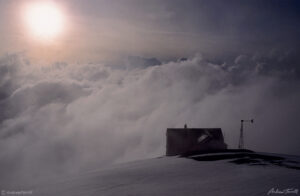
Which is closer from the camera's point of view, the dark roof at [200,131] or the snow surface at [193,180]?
the snow surface at [193,180]

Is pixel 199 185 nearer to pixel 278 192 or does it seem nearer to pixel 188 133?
pixel 278 192

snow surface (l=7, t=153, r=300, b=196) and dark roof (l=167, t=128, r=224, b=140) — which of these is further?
dark roof (l=167, t=128, r=224, b=140)

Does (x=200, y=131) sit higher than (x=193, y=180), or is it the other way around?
(x=200, y=131)

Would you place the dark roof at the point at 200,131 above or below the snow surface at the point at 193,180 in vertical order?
above

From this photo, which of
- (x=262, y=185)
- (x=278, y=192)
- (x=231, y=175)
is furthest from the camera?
(x=231, y=175)

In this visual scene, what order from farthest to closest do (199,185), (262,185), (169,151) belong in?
(169,151) < (199,185) < (262,185)

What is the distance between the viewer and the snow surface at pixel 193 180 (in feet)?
80.5

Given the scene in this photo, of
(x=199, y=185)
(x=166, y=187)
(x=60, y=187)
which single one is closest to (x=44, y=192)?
(x=60, y=187)

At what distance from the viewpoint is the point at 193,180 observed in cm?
2825

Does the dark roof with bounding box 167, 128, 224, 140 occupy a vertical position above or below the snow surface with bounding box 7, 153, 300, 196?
above

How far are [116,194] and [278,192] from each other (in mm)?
10976

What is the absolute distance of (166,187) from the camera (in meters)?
26.6

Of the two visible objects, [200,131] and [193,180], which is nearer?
[193,180]

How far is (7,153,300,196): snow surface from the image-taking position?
2454 cm
